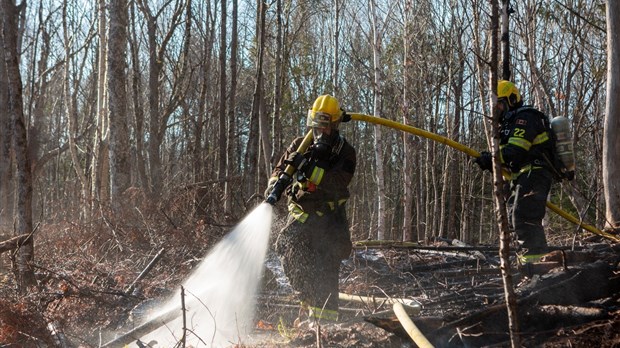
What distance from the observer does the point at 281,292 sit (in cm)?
685

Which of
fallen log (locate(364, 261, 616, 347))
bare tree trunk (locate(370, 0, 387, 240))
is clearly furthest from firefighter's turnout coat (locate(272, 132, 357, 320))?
bare tree trunk (locate(370, 0, 387, 240))

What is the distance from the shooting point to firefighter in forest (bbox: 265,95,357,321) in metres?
5.44

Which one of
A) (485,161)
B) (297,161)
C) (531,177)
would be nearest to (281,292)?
(297,161)

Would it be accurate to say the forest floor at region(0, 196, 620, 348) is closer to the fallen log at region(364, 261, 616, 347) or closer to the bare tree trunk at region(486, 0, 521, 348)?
the fallen log at region(364, 261, 616, 347)

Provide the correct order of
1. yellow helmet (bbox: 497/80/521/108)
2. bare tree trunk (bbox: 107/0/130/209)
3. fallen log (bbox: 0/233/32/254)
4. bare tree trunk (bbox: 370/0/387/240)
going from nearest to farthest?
fallen log (bbox: 0/233/32/254), yellow helmet (bbox: 497/80/521/108), bare tree trunk (bbox: 107/0/130/209), bare tree trunk (bbox: 370/0/387/240)

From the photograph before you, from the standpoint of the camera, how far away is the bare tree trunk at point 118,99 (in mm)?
10391

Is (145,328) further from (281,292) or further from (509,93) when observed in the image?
(509,93)

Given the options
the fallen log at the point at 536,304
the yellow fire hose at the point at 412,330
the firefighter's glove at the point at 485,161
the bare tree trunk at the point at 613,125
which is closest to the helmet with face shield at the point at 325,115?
the firefighter's glove at the point at 485,161

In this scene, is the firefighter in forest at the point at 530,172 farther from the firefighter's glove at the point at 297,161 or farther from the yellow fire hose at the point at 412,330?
the yellow fire hose at the point at 412,330

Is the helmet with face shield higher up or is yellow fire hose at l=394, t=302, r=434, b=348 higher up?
the helmet with face shield

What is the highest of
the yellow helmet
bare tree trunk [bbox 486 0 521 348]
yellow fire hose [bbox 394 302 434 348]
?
the yellow helmet

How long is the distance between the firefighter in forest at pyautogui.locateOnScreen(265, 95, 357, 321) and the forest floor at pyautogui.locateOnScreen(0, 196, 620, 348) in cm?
39

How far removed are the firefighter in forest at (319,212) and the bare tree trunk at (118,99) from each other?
577 cm

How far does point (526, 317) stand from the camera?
13.7 ft
